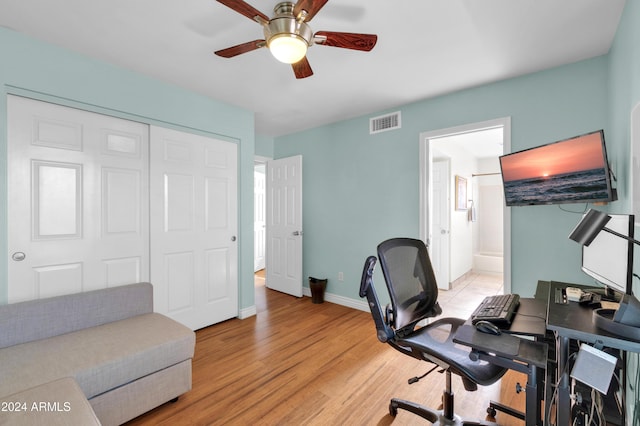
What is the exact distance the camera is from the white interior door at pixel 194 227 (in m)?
2.73

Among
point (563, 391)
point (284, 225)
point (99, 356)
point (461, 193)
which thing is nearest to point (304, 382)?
point (99, 356)

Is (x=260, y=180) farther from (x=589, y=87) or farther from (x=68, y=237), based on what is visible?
(x=589, y=87)

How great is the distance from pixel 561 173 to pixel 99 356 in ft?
10.4

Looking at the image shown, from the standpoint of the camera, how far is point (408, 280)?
1.80m

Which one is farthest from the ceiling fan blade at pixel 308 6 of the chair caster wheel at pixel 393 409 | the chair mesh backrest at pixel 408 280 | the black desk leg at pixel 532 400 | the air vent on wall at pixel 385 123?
the chair caster wheel at pixel 393 409

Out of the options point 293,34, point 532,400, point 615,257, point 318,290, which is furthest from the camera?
point 318,290

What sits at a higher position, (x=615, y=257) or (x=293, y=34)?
(x=293, y=34)

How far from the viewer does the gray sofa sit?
1.51 m

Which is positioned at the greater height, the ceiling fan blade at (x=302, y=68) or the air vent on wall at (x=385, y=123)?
the air vent on wall at (x=385, y=123)

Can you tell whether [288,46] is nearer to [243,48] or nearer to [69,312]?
[243,48]

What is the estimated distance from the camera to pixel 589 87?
7.38ft

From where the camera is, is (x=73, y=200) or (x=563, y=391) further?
(x=73, y=200)

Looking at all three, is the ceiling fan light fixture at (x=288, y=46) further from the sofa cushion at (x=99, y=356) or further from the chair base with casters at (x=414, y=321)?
the sofa cushion at (x=99, y=356)

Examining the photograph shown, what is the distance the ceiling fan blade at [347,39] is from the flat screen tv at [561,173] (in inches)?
57.2
